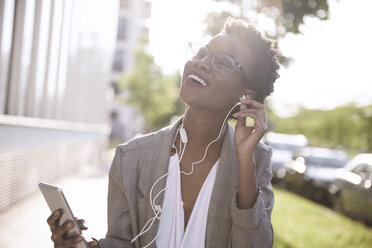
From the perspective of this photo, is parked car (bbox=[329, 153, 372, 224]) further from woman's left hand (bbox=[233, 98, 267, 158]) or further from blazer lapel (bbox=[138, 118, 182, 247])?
blazer lapel (bbox=[138, 118, 182, 247])

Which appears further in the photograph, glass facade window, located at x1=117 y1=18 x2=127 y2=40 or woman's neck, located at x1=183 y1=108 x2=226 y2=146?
glass facade window, located at x1=117 y1=18 x2=127 y2=40

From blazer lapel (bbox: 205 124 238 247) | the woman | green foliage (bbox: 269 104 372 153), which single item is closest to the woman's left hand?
the woman

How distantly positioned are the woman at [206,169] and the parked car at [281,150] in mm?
13793

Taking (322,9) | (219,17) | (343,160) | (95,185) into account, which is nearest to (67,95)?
(95,185)

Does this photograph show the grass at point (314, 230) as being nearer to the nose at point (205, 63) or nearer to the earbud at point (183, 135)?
the earbud at point (183, 135)

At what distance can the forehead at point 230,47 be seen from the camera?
2775 mm

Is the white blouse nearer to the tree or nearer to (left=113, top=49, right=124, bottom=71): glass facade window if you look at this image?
the tree

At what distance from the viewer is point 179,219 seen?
2521 millimetres

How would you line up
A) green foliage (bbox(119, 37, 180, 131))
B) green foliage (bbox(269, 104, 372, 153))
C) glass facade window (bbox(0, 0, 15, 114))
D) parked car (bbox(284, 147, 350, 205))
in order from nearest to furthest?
1. glass facade window (bbox(0, 0, 15, 114))
2. parked car (bbox(284, 147, 350, 205))
3. green foliage (bbox(119, 37, 180, 131))
4. green foliage (bbox(269, 104, 372, 153))

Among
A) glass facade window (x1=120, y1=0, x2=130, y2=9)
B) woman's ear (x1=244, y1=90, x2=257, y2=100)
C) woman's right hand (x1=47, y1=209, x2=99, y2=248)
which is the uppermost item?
glass facade window (x1=120, y1=0, x2=130, y2=9)

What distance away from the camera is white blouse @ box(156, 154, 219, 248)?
8.19ft

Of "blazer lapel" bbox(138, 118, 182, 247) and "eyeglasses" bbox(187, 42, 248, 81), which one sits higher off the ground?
"eyeglasses" bbox(187, 42, 248, 81)

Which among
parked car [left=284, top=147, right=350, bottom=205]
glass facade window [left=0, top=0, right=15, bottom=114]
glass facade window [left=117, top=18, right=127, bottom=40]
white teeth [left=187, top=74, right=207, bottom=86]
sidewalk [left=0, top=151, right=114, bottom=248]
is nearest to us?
white teeth [left=187, top=74, right=207, bottom=86]

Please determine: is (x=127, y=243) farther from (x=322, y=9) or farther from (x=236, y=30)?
(x=322, y=9)
